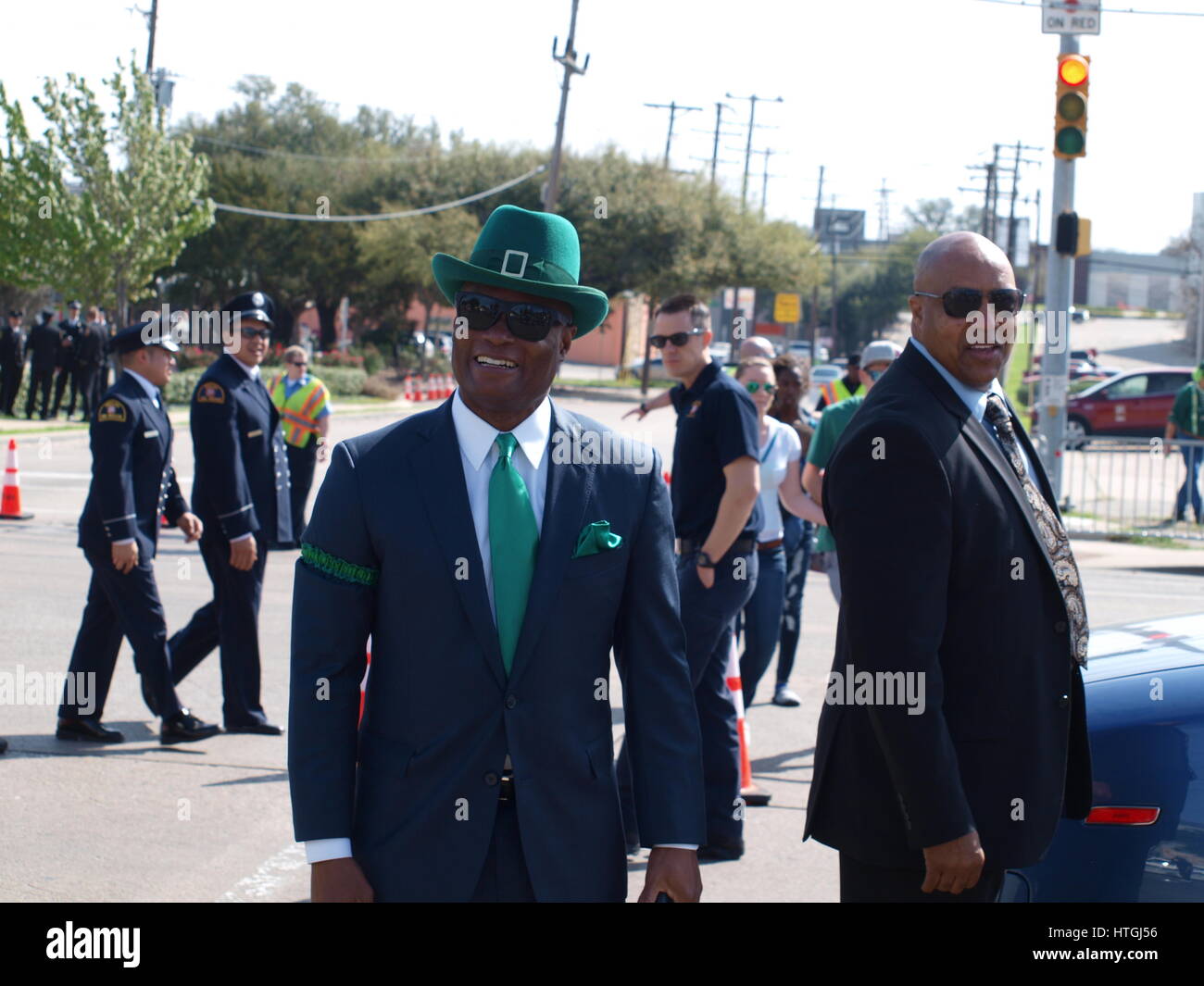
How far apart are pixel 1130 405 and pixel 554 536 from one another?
3092 cm

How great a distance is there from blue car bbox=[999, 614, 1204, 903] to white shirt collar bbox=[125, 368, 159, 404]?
4.72 meters

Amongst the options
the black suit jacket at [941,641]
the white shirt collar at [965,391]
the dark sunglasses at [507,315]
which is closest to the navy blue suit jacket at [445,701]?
the dark sunglasses at [507,315]

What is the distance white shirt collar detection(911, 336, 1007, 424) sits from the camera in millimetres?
3143

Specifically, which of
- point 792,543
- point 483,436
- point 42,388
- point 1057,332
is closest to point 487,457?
point 483,436

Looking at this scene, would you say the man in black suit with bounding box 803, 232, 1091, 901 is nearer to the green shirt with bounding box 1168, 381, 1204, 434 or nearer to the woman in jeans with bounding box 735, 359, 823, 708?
the woman in jeans with bounding box 735, 359, 823, 708

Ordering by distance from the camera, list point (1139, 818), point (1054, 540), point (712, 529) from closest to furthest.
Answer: point (1054, 540) → point (1139, 818) → point (712, 529)

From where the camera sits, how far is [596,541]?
273 centimetres

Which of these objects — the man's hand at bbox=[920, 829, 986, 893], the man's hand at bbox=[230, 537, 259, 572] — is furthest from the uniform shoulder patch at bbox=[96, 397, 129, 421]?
the man's hand at bbox=[920, 829, 986, 893]

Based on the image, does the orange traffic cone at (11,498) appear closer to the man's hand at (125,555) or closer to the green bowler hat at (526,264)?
the man's hand at (125,555)

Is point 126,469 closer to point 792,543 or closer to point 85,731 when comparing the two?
point 85,731

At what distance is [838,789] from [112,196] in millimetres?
27833

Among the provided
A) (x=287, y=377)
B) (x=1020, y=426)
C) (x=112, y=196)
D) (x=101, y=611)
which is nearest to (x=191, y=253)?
(x=112, y=196)
